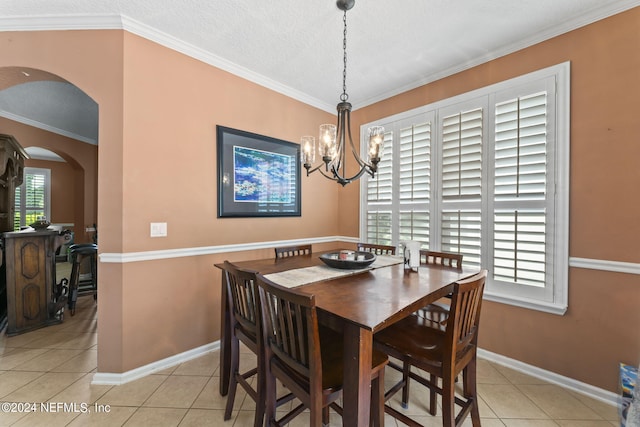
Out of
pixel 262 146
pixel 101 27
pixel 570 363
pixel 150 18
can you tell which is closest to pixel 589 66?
pixel 570 363

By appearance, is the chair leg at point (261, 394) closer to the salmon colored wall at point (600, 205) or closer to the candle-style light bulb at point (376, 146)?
the candle-style light bulb at point (376, 146)

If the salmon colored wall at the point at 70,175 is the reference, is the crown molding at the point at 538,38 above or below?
above

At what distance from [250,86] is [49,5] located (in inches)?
58.6

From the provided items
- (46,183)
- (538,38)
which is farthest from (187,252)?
(46,183)

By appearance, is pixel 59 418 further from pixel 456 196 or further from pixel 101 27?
pixel 456 196

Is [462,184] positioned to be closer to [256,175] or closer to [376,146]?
[376,146]

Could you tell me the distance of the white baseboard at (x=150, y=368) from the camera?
1.93 meters

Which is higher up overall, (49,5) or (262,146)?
(49,5)

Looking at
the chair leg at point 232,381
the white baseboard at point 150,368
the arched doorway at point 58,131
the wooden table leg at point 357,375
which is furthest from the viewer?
the arched doorway at point 58,131

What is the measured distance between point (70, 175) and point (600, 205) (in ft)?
31.2

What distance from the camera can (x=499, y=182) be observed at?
225 centimetres

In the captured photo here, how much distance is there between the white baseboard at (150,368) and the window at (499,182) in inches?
92.6

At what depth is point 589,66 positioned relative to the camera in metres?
1.89

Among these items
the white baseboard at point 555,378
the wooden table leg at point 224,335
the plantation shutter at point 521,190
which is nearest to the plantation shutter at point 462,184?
the plantation shutter at point 521,190
